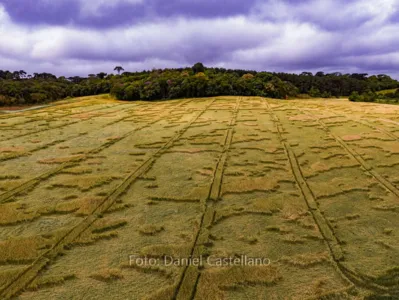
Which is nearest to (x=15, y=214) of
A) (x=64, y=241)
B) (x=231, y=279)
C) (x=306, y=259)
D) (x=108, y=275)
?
(x=64, y=241)

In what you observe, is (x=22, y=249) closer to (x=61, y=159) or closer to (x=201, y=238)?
(x=201, y=238)

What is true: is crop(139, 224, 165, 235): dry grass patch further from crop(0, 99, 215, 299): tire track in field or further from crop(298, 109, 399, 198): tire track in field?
crop(298, 109, 399, 198): tire track in field

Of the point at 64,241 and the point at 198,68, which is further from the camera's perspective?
the point at 198,68

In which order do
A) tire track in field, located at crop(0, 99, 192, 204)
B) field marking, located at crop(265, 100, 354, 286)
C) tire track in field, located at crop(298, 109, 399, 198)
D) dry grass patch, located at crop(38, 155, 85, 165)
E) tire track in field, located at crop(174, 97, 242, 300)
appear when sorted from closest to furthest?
tire track in field, located at crop(174, 97, 242, 300), field marking, located at crop(265, 100, 354, 286), tire track in field, located at crop(0, 99, 192, 204), tire track in field, located at crop(298, 109, 399, 198), dry grass patch, located at crop(38, 155, 85, 165)

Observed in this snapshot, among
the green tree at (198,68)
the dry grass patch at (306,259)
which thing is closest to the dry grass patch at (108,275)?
the dry grass patch at (306,259)

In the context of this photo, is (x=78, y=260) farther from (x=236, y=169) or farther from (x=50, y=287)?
(x=236, y=169)

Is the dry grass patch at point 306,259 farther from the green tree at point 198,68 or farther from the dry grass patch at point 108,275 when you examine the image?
the green tree at point 198,68

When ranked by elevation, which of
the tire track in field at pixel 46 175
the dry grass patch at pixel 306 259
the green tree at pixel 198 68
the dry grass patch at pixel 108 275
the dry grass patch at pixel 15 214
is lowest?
the dry grass patch at pixel 306 259

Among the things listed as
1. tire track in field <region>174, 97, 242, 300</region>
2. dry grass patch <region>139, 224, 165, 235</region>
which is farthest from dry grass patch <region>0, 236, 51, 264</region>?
tire track in field <region>174, 97, 242, 300</region>
